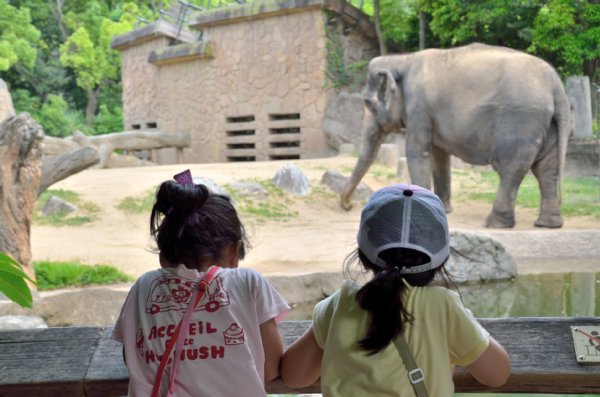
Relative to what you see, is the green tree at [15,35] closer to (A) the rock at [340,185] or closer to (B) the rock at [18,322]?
(A) the rock at [340,185]

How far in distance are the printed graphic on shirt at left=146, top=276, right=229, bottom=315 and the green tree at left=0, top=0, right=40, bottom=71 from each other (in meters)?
20.5

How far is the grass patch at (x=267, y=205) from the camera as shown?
A: 950cm

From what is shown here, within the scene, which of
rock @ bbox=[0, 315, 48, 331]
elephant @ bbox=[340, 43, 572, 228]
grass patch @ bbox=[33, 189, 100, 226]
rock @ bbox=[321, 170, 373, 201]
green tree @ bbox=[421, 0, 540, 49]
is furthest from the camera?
green tree @ bbox=[421, 0, 540, 49]

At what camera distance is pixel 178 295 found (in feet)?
4.60

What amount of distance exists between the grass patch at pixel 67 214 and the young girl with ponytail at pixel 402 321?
805 centimetres

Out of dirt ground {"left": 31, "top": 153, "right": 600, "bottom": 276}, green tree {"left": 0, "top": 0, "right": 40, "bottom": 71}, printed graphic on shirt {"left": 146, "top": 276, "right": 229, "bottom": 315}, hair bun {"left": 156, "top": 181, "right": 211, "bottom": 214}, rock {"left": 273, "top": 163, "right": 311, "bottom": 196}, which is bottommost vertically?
dirt ground {"left": 31, "top": 153, "right": 600, "bottom": 276}

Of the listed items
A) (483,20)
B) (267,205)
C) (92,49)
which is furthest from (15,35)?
(267,205)

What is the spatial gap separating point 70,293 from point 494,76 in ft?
18.7

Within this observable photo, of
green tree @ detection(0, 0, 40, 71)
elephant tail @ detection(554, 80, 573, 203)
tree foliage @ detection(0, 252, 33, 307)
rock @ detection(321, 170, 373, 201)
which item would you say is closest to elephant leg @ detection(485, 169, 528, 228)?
elephant tail @ detection(554, 80, 573, 203)

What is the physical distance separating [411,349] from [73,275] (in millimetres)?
5348

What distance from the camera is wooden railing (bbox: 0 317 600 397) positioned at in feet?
4.75

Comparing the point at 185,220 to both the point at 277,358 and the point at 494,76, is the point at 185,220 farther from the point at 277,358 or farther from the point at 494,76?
the point at 494,76

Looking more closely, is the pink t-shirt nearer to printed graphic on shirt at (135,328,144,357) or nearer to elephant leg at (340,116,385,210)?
printed graphic on shirt at (135,328,144,357)

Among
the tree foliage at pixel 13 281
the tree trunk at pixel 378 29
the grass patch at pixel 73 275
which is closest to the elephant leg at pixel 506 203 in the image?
the grass patch at pixel 73 275
